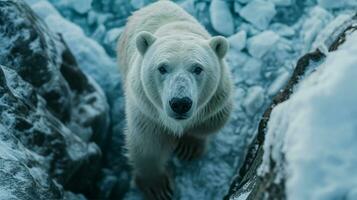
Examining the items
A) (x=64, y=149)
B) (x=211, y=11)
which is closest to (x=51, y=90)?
(x=64, y=149)

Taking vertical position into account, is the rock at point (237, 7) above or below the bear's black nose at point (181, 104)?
below

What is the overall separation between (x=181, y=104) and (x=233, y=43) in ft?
7.19

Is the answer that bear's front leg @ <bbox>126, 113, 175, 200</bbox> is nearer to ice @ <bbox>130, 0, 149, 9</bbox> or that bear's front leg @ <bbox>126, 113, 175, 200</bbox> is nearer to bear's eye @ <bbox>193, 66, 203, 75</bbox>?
bear's eye @ <bbox>193, 66, 203, 75</bbox>

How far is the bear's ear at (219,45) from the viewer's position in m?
3.17

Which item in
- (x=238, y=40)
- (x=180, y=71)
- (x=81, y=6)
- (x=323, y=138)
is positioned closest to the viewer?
(x=323, y=138)

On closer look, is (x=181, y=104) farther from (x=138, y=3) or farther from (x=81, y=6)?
(x=81, y=6)

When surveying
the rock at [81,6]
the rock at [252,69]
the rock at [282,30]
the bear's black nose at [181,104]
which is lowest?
the rock at [252,69]

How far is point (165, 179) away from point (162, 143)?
408 mm

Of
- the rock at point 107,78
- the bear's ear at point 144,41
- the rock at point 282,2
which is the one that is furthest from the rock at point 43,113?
the rock at point 282,2

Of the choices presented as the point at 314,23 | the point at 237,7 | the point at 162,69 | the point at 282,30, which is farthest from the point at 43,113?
the point at 314,23

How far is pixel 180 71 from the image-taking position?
9.48 feet

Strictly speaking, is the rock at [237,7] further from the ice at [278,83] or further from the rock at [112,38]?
the rock at [112,38]

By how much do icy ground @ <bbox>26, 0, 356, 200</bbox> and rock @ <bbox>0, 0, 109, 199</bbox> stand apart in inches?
15.6

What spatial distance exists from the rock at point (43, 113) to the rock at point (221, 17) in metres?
1.29
